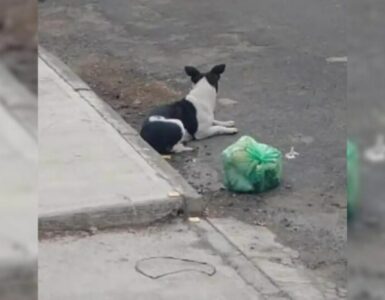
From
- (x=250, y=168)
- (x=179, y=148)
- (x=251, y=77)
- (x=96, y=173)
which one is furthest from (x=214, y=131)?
(x=251, y=77)

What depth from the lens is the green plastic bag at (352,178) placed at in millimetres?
924

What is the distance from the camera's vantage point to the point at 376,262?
2.97 ft

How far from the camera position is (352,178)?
3.12 feet

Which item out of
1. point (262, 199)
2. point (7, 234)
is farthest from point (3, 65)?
point (262, 199)

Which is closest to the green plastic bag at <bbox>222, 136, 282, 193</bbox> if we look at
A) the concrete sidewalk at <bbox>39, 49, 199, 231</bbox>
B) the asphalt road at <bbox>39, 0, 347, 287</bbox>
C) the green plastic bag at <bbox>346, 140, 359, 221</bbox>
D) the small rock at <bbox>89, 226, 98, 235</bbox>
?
the asphalt road at <bbox>39, 0, 347, 287</bbox>

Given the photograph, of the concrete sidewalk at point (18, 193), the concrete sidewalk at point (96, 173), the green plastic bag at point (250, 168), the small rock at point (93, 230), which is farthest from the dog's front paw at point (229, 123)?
the concrete sidewalk at point (18, 193)

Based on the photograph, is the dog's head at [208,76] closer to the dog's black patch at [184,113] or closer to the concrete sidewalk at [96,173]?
the dog's black patch at [184,113]

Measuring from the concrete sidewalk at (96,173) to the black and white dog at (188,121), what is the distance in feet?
0.51

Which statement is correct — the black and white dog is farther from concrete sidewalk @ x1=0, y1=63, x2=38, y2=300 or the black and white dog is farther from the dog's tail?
concrete sidewalk @ x1=0, y1=63, x2=38, y2=300

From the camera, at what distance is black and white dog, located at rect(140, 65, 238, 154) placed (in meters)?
6.03

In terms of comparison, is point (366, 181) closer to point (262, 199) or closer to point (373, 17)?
point (373, 17)

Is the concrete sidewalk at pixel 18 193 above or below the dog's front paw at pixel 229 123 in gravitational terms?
above

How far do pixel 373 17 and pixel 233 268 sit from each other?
329 centimetres

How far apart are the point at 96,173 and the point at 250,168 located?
0.84 m
